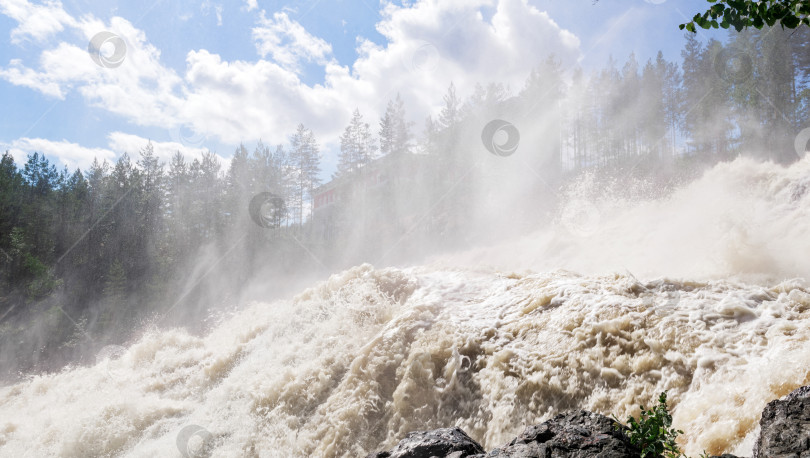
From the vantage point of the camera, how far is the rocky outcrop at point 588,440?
2389 millimetres

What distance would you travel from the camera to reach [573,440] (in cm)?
284

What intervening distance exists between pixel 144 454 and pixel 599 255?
15.7 m

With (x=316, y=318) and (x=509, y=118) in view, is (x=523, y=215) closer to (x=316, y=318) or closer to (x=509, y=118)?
(x=509, y=118)

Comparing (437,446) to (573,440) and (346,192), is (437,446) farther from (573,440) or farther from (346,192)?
(346,192)

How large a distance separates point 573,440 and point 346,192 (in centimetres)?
4314

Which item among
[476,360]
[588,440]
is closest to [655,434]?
[588,440]

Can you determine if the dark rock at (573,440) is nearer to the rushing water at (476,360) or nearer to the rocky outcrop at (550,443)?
the rocky outcrop at (550,443)

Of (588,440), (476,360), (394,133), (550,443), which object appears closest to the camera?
(588,440)

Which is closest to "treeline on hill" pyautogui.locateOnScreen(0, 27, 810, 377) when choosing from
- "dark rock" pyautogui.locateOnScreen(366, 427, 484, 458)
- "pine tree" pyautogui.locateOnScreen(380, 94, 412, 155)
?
"pine tree" pyautogui.locateOnScreen(380, 94, 412, 155)

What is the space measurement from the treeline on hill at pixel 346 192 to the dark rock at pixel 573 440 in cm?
2654

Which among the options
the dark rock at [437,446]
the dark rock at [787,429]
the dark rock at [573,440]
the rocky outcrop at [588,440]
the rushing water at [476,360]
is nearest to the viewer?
the dark rock at [787,429]

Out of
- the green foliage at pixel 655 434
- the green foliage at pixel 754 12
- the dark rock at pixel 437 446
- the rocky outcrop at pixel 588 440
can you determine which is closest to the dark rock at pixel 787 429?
the rocky outcrop at pixel 588 440

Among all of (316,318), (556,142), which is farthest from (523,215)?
(316,318)

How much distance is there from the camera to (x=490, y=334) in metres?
6.77
